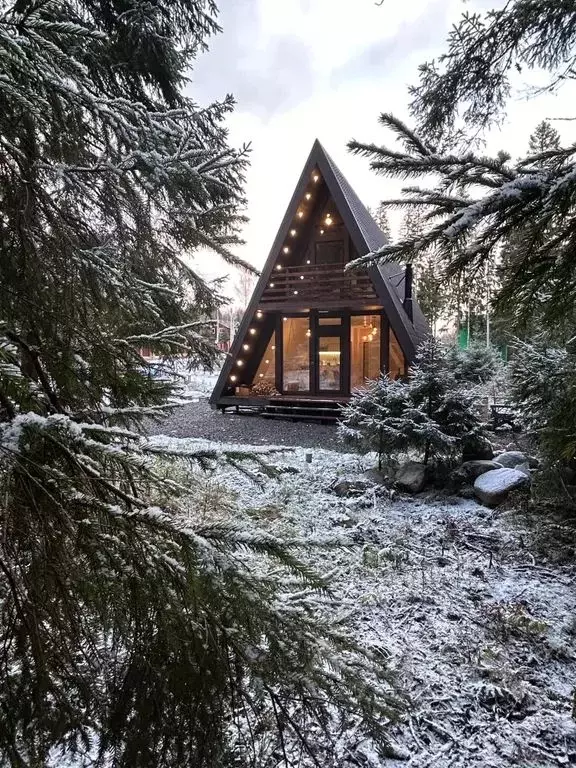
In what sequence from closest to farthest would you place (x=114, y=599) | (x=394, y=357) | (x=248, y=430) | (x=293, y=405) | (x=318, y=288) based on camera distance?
(x=114, y=599) → (x=248, y=430) → (x=318, y=288) → (x=394, y=357) → (x=293, y=405)

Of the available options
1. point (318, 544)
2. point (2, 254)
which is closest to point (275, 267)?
point (2, 254)

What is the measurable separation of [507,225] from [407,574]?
12.2 ft

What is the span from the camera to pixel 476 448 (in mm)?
6770

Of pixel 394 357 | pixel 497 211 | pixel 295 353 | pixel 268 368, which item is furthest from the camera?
pixel 268 368

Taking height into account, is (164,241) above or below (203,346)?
above

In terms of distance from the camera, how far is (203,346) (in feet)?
9.50

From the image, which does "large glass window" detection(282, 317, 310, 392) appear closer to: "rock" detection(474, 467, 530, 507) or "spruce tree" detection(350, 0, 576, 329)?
"rock" detection(474, 467, 530, 507)

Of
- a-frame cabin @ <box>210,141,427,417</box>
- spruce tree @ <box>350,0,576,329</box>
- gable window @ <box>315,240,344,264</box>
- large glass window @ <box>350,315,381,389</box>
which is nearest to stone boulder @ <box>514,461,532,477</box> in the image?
a-frame cabin @ <box>210,141,427,417</box>

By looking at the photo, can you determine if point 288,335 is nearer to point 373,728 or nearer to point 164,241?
point 164,241

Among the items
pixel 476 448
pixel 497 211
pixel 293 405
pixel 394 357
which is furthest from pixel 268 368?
pixel 497 211

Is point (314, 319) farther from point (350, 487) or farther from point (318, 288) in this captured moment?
point (350, 487)

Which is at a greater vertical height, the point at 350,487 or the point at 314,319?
the point at 314,319

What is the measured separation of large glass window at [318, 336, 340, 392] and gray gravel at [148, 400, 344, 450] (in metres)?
1.73

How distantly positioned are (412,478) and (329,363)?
678 cm
